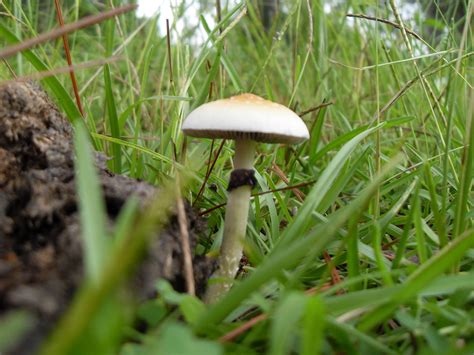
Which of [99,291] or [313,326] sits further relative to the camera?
[313,326]

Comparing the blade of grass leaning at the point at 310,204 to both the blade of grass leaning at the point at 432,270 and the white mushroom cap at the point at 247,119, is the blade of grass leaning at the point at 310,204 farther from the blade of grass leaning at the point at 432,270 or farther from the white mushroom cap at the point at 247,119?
the blade of grass leaning at the point at 432,270

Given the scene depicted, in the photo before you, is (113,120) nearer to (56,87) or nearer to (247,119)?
(56,87)

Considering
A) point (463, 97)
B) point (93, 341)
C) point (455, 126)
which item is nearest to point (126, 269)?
point (93, 341)

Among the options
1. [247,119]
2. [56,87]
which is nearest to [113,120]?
[56,87]

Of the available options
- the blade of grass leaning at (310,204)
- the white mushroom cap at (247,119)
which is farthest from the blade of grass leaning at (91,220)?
the blade of grass leaning at (310,204)

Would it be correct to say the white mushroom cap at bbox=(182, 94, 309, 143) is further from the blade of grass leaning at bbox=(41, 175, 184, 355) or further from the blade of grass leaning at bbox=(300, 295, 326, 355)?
the blade of grass leaning at bbox=(41, 175, 184, 355)

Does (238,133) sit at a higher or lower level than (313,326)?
higher

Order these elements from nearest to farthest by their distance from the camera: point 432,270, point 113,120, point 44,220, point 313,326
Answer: point 313,326, point 432,270, point 44,220, point 113,120
